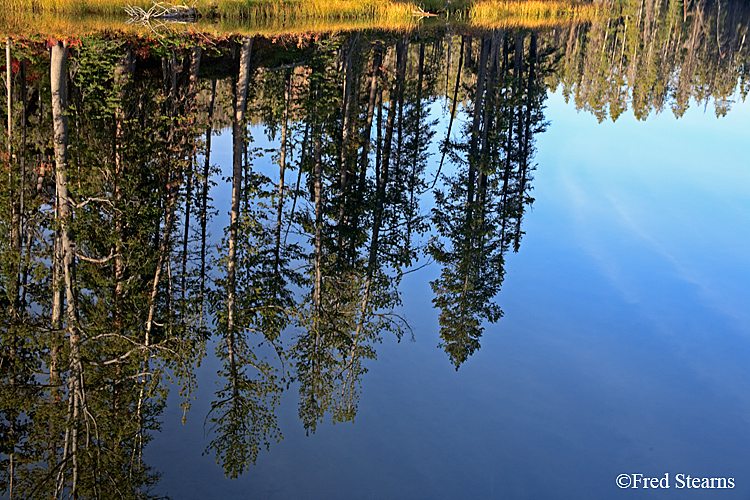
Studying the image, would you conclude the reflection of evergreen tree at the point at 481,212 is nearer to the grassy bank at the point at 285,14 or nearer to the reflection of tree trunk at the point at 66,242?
the reflection of tree trunk at the point at 66,242

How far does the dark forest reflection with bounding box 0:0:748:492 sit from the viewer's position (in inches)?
330

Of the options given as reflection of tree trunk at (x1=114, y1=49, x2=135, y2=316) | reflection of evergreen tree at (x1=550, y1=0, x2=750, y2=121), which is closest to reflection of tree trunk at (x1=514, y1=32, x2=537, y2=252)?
reflection of evergreen tree at (x1=550, y1=0, x2=750, y2=121)

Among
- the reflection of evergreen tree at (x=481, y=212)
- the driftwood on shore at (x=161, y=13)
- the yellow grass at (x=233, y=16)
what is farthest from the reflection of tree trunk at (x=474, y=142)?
the driftwood on shore at (x=161, y=13)

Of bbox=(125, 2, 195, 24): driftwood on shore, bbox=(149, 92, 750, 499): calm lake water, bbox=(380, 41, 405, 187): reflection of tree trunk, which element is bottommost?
bbox=(149, 92, 750, 499): calm lake water

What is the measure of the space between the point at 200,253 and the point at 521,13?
39.4 meters

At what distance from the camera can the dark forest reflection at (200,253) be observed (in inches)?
330

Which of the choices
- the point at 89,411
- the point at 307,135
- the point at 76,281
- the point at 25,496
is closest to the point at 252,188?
the point at 307,135

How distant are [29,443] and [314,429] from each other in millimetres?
3103

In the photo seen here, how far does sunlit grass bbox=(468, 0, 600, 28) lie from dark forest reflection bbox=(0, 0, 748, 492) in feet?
61.1

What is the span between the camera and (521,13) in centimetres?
4688

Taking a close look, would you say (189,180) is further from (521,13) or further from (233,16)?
(521,13)

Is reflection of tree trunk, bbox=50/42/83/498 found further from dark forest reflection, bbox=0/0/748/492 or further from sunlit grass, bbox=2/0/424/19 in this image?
sunlit grass, bbox=2/0/424/19

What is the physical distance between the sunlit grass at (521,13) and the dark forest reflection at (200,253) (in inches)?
733

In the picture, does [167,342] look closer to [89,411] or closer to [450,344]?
[89,411]
